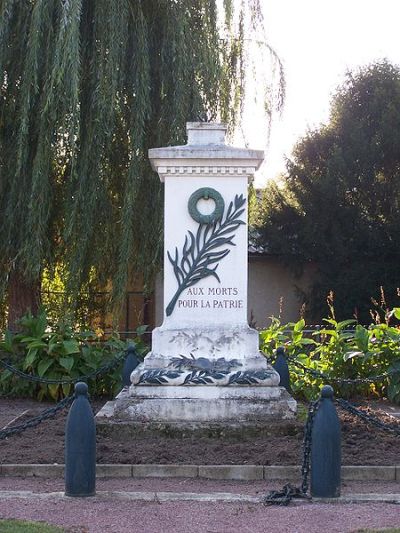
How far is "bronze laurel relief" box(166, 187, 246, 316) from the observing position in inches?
378

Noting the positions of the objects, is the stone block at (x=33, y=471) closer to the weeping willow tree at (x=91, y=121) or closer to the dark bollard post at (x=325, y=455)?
the dark bollard post at (x=325, y=455)

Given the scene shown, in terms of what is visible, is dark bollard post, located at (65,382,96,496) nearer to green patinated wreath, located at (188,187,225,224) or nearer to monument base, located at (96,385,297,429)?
monument base, located at (96,385,297,429)

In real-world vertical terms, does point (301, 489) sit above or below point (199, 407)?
below

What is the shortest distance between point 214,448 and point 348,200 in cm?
1769

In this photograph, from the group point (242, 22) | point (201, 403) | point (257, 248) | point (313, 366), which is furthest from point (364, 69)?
point (201, 403)

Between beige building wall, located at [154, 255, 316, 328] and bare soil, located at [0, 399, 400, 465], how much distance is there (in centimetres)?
1614

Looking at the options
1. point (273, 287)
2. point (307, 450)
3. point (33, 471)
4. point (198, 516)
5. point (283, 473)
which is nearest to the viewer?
point (198, 516)

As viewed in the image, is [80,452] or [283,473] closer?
[80,452]

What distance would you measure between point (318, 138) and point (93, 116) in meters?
13.1

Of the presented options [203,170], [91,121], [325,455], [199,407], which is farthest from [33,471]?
[91,121]

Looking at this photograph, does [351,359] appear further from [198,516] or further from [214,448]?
[198,516]

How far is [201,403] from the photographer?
8938mm

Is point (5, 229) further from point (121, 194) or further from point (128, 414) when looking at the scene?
point (128, 414)

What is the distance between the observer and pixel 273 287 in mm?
25891
